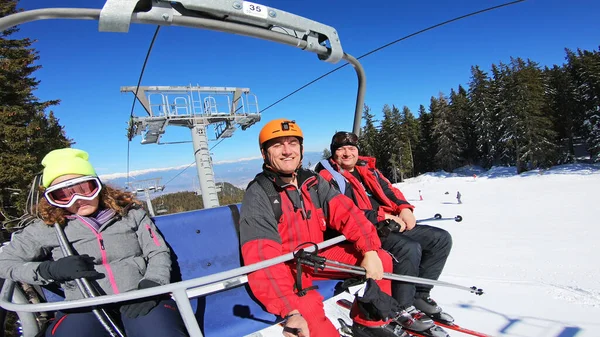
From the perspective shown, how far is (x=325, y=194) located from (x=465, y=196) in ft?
100

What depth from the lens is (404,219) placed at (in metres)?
3.64

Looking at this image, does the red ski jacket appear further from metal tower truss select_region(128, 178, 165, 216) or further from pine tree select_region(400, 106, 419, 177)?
pine tree select_region(400, 106, 419, 177)

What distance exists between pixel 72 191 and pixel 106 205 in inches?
10.8

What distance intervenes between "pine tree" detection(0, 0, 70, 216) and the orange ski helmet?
13.4 meters

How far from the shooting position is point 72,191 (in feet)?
7.77

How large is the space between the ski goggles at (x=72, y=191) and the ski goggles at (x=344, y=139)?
8.44 ft

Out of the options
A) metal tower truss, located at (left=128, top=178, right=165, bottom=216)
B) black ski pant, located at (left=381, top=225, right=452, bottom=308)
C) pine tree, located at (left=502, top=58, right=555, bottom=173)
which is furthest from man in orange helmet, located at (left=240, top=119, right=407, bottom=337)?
pine tree, located at (left=502, top=58, right=555, bottom=173)

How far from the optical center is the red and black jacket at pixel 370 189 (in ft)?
11.8

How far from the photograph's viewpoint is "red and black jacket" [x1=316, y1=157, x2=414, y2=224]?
3.58 meters

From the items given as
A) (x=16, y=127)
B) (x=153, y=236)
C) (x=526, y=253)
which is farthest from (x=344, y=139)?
(x=16, y=127)

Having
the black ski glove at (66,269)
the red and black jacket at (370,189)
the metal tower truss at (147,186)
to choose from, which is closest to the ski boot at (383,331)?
the red and black jacket at (370,189)

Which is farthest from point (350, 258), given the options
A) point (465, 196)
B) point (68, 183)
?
point (465, 196)

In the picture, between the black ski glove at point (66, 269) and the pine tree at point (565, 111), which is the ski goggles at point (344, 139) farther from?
the pine tree at point (565, 111)

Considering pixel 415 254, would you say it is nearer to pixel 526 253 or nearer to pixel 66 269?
pixel 66 269
